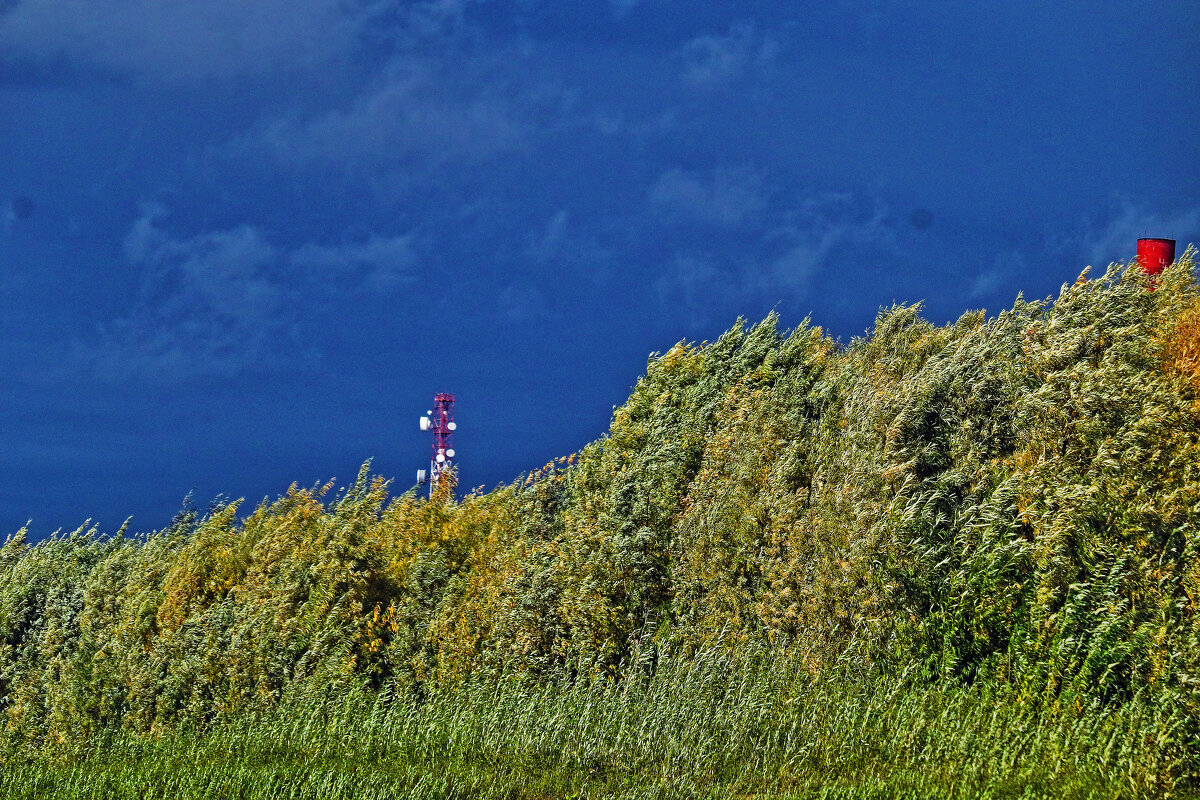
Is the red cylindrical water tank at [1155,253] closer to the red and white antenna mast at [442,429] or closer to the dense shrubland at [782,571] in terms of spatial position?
the dense shrubland at [782,571]

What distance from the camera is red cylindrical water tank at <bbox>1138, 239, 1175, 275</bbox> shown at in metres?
21.0

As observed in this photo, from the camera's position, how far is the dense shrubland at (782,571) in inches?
489

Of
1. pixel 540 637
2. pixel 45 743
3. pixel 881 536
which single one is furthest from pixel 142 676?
pixel 881 536

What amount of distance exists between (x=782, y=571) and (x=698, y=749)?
410cm

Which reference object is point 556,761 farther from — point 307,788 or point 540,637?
point 540,637

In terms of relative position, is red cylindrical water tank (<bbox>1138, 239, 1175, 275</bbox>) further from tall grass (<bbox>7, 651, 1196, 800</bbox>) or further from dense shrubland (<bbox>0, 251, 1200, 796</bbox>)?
tall grass (<bbox>7, 651, 1196, 800</bbox>)

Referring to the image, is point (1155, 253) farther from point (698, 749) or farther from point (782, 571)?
point (698, 749)

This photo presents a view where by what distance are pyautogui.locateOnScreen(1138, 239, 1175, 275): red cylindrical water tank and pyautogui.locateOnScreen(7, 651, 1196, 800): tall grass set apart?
38.7 feet

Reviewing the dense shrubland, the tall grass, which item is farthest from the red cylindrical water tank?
the tall grass

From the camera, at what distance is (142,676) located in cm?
1841

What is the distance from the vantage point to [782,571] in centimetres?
1542

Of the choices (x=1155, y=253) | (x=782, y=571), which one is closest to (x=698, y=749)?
(x=782, y=571)

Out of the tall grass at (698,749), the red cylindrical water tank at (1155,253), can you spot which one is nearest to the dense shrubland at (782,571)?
the tall grass at (698,749)

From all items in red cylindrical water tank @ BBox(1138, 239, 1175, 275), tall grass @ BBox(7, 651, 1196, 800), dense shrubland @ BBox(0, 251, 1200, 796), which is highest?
red cylindrical water tank @ BBox(1138, 239, 1175, 275)
